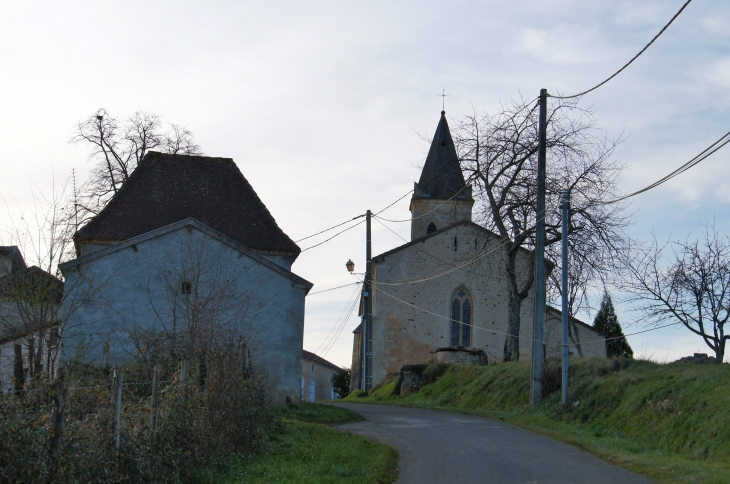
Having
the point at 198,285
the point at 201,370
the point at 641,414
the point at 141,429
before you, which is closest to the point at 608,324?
the point at 641,414

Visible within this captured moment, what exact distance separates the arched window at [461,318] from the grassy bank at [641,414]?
1448cm

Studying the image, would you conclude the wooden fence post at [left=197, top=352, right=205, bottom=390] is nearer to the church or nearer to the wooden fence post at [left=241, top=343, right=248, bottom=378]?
the wooden fence post at [left=241, top=343, right=248, bottom=378]

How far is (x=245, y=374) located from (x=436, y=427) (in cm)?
557

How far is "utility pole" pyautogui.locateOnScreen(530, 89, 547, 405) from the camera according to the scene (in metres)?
20.0

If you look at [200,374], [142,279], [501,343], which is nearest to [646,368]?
[200,374]

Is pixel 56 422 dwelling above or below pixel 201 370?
below

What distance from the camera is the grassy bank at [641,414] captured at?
38.8 feet

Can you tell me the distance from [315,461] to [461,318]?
27503mm

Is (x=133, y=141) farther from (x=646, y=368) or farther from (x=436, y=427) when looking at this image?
(x=646, y=368)

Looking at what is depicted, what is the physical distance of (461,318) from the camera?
126 ft

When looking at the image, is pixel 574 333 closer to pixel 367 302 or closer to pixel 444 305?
pixel 444 305

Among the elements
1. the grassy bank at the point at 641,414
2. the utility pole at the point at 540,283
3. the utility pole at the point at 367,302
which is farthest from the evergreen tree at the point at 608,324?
the utility pole at the point at 540,283

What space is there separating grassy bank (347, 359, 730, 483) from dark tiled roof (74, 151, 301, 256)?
8.46m

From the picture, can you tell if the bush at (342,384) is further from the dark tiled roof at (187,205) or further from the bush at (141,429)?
the bush at (141,429)
